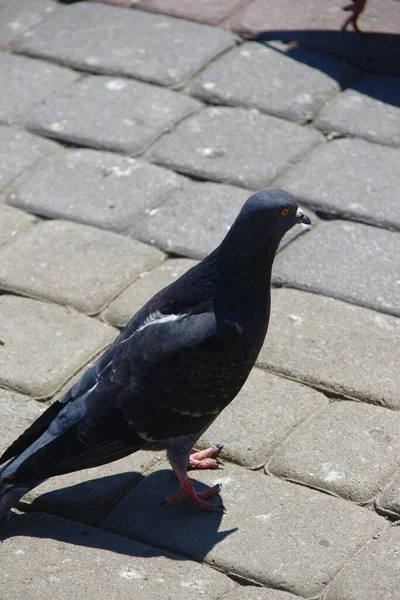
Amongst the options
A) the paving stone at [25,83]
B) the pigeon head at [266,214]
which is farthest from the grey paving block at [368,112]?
the pigeon head at [266,214]

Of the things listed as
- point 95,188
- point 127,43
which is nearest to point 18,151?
point 95,188

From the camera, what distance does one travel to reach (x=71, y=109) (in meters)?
5.77

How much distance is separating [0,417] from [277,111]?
2651 mm

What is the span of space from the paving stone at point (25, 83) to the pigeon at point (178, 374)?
263cm

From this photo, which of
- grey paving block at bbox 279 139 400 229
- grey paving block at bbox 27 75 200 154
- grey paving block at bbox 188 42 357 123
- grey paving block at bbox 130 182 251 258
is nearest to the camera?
grey paving block at bbox 130 182 251 258

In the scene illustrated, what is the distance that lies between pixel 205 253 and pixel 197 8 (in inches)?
99.5

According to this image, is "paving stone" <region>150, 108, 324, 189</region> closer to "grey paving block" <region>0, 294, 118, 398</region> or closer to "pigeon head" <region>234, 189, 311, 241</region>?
"grey paving block" <region>0, 294, 118, 398</region>

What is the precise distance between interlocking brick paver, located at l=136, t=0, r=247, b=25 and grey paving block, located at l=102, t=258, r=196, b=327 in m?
2.39

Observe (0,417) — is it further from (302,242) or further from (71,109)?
(71,109)

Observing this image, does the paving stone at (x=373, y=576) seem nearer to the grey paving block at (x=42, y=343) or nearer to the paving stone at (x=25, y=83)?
the grey paving block at (x=42, y=343)

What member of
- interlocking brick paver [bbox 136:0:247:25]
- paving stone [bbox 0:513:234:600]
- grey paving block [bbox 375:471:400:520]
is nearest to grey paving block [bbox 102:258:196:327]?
paving stone [bbox 0:513:234:600]

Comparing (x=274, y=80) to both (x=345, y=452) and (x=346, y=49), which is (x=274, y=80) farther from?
(x=345, y=452)

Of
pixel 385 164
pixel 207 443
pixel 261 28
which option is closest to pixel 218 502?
pixel 207 443

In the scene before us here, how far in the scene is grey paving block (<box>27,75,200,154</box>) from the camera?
18.2ft
